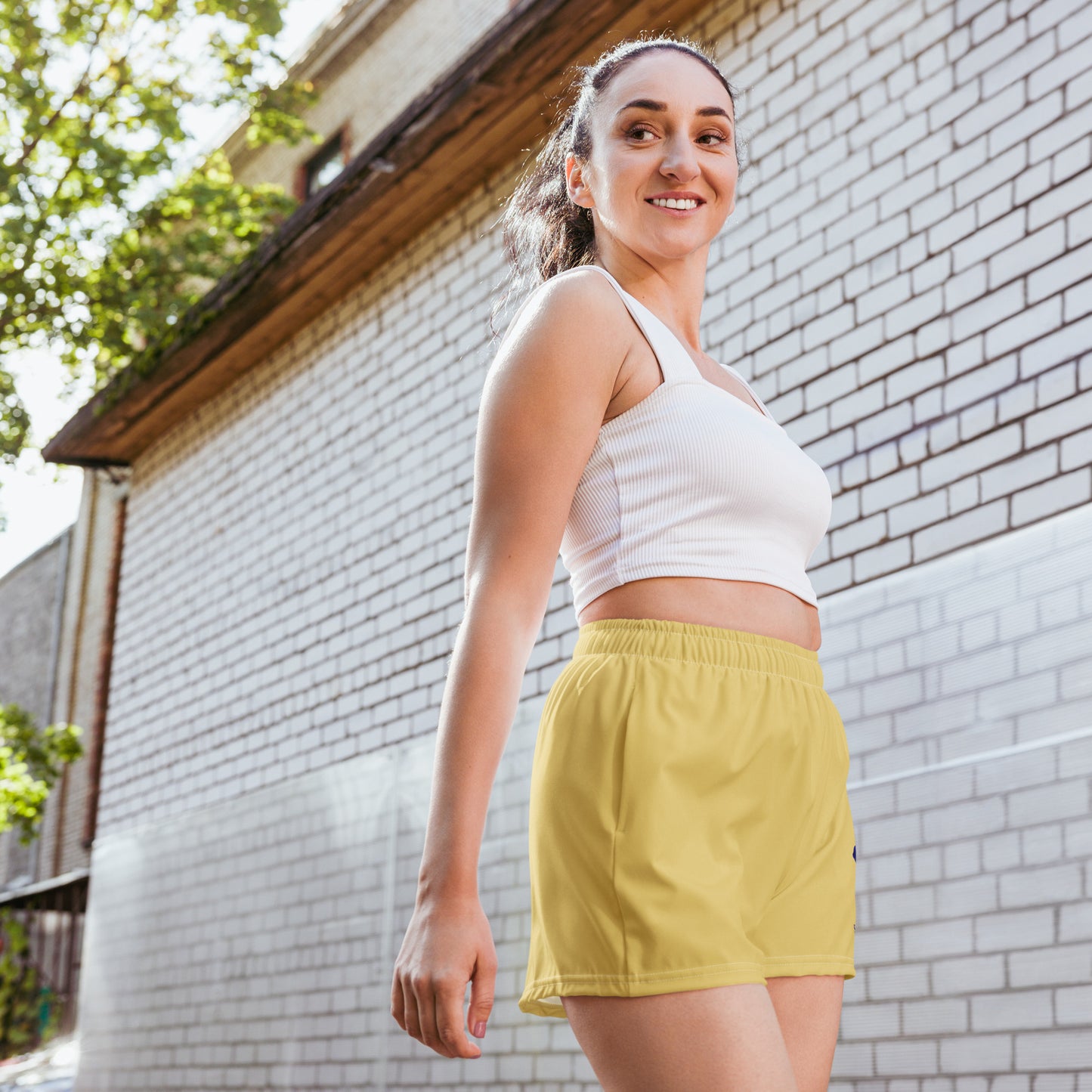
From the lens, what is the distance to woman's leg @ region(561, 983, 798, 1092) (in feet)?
4.61

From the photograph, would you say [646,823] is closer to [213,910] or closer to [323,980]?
[323,980]

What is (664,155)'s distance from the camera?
6.36 ft

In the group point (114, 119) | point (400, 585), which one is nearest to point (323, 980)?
point (400, 585)

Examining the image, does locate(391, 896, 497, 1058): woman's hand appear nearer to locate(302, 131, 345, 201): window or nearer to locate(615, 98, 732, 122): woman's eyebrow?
locate(615, 98, 732, 122): woman's eyebrow

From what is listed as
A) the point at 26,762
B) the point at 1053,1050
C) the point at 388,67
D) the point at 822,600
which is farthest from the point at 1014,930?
the point at 26,762

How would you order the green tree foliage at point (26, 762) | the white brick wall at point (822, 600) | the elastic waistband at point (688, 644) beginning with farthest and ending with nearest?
the green tree foliage at point (26, 762) < the white brick wall at point (822, 600) < the elastic waistband at point (688, 644)

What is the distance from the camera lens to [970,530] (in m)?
4.34

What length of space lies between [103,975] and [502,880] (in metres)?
4.64

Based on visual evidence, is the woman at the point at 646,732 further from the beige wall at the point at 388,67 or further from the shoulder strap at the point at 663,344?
the beige wall at the point at 388,67

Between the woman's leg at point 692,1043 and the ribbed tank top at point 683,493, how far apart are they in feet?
1.53

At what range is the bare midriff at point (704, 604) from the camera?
165 cm

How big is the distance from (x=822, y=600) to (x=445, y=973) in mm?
3577

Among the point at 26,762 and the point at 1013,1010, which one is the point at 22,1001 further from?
the point at 1013,1010

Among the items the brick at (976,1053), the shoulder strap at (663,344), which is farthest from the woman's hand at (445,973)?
the brick at (976,1053)
